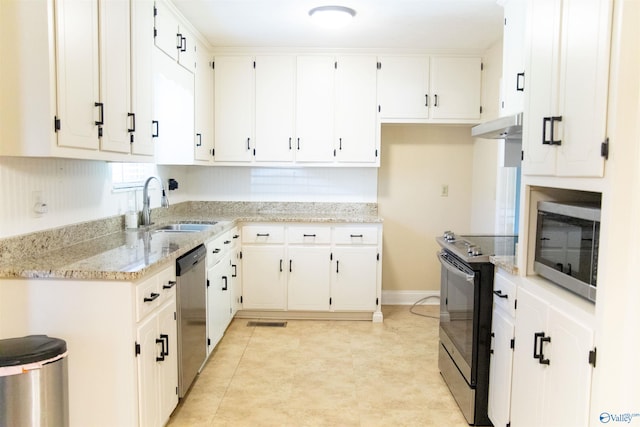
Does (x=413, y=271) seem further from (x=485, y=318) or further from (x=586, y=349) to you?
(x=586, y=349)

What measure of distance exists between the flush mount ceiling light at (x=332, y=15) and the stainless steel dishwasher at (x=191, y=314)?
5.81ft

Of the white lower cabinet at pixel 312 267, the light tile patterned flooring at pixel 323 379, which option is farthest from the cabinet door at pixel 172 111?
the light tile patterned flooring at pixel 323 379

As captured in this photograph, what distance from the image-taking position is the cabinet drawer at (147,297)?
1953mm

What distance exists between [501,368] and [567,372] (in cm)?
62

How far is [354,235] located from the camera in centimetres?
407

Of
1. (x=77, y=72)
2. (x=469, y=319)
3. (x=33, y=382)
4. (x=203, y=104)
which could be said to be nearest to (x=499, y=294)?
(x=469, y=319)

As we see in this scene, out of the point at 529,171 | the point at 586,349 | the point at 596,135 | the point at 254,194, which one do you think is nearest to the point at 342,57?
the point at 254,194

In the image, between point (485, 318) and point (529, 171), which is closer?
point (529, 171)

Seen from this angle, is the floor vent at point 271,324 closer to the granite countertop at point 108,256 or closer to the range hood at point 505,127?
the granite countertop at point 108,256

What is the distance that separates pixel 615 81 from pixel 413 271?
11.6 ft

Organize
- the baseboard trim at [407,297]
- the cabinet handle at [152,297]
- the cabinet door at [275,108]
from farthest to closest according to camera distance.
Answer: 1. the baseboard trim at [407,297]
2. the cabinet door at [275,108]
3. the cabinet handle at [152,297]

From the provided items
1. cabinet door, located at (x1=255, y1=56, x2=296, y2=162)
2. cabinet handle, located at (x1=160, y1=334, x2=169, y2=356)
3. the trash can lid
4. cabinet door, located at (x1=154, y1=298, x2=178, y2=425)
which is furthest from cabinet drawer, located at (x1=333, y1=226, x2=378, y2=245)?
the trash can lid

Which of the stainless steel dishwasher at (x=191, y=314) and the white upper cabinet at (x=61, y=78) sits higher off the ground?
the white upper cabinet at (x=61, y=78)

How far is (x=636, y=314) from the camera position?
1.40 metres
